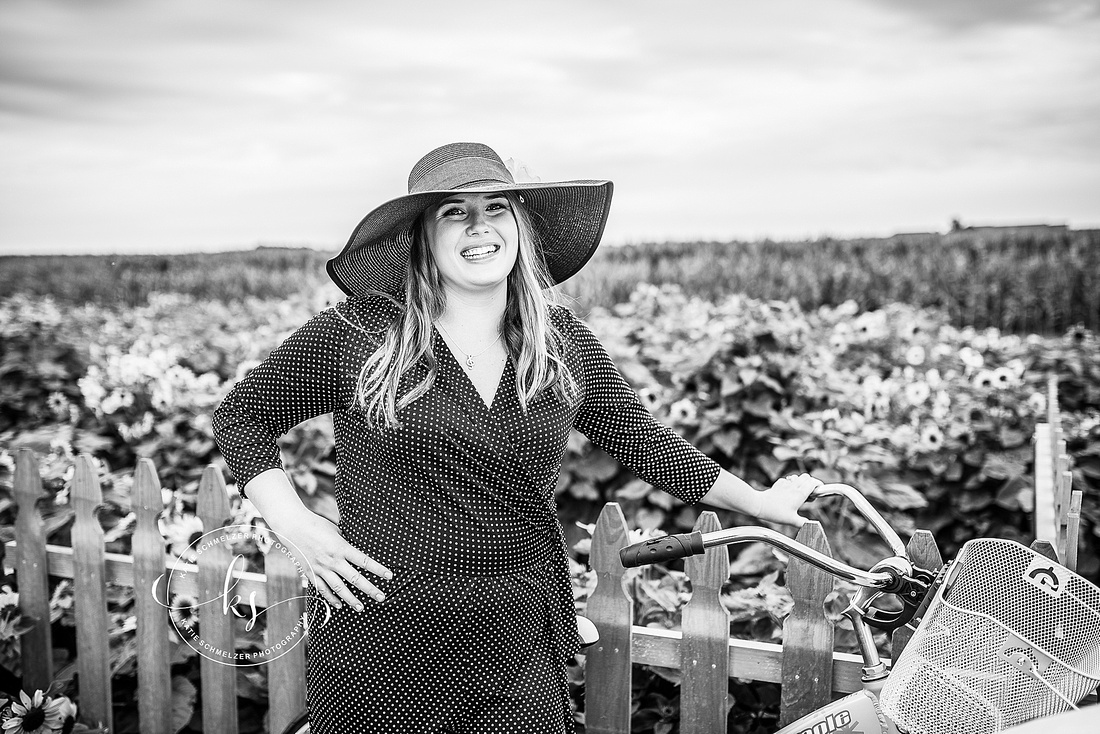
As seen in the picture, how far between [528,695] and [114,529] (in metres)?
2.05

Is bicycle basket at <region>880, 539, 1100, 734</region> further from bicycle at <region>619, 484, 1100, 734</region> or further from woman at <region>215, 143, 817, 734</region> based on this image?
woman at <region>215, 143, 817, 734</region>

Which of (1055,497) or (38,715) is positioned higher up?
(1055,497)

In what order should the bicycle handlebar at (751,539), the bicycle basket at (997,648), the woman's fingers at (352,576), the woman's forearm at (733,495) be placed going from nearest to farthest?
the bicycle basket at (997,648) → the bicycle handlebar at (751,539) → the woman's fingers at (352,576) → the woman's forearm at (733,495)

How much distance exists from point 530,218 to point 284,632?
134 cm

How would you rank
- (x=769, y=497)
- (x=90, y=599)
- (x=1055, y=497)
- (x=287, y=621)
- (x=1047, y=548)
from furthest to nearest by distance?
(x=90, y=599) < (x=1055, y=497) < (x=287, y=621) < (x=769, y=497) < (x=1047, y=548)

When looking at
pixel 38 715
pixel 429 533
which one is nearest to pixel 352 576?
pixel 429 533

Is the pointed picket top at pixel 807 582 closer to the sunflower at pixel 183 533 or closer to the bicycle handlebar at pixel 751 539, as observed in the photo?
the bicycle handlebar at pixel 751 539

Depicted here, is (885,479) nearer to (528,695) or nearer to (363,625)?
(528,695)

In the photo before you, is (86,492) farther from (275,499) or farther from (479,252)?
(479,252)

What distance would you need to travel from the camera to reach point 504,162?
6.83 ft

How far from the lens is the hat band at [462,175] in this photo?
1.89 m

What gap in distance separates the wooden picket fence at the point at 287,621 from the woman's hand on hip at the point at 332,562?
62 cm

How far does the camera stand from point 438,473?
1.81 metres

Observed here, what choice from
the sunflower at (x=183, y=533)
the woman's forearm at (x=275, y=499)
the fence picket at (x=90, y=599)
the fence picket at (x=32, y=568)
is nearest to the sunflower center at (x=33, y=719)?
the fence picket at (x=90, y=599)
